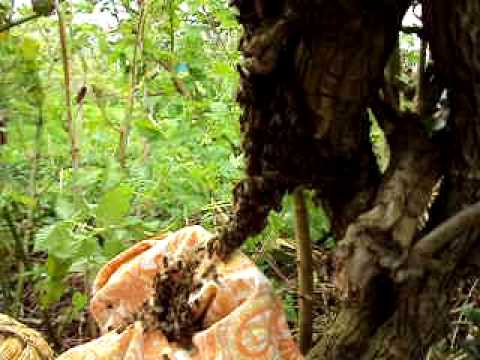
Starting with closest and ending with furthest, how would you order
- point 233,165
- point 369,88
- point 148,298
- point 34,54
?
point 369,88 < point 148,298 < point 233,165 < point 34,54

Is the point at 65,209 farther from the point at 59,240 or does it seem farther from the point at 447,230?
the point at 447,230

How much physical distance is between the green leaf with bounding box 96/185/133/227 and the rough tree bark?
362 mm

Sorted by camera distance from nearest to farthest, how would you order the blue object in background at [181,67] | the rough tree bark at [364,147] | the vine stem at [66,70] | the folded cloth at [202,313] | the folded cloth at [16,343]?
1. the rough tree bark at [364,147]
2. the folded cloth at [202,313]
3. the folded cloth at [16,343]
4. the vine stem at [66,70]
5. the blue object in background at [181,67]

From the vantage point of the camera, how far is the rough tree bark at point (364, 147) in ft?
2.08

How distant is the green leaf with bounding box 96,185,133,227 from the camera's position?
1.12 metres

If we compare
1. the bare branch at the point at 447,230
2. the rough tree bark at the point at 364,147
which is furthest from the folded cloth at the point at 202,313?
the bare branch at the point at 447,230

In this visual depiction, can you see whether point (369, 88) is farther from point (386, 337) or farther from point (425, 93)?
point (386, 337)

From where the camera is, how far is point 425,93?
75 centimetres

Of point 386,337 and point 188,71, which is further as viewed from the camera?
point 188,71

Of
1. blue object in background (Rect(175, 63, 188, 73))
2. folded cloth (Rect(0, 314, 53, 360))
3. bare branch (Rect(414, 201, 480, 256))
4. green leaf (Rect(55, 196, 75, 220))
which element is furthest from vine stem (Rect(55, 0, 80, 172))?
bare branch (Rect(414, 201, 480, 256))

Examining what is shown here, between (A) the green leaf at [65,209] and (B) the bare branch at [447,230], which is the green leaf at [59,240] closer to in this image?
(A) the green leaf at [65,209]

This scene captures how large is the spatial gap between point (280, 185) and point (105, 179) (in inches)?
24.7

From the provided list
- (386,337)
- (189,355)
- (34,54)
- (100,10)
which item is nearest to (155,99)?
(100,10)

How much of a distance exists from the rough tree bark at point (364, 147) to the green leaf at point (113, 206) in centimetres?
36
